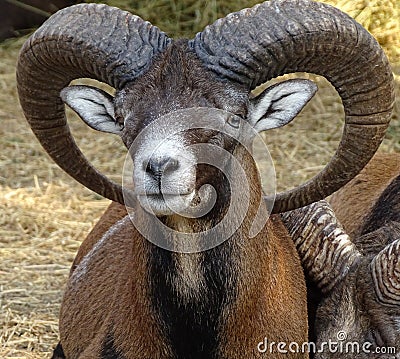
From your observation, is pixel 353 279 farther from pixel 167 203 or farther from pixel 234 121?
pixel 167 203

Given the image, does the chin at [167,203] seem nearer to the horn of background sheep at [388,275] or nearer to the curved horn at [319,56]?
the curved horn at [319,56]

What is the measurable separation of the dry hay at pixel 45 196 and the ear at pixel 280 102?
11.1 feet

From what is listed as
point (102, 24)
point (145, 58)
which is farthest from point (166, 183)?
point (102, 24)

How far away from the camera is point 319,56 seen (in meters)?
5.32

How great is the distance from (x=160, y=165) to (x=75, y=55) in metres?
1.14

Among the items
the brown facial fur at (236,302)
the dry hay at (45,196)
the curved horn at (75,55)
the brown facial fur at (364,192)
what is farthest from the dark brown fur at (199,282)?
the dry hay at (45,196)

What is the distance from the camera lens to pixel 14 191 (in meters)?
11.2

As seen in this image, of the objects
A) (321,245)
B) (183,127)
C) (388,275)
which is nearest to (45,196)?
(321,245)

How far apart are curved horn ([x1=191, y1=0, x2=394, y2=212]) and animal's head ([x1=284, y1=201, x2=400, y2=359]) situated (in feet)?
2.11

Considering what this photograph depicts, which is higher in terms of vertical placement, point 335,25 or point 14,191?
point 335,25

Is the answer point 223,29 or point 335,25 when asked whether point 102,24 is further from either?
point 335,25

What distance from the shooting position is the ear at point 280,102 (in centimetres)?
529

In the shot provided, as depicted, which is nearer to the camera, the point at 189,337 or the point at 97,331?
the point at 189,337

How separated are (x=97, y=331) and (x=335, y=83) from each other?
2.20 meters
